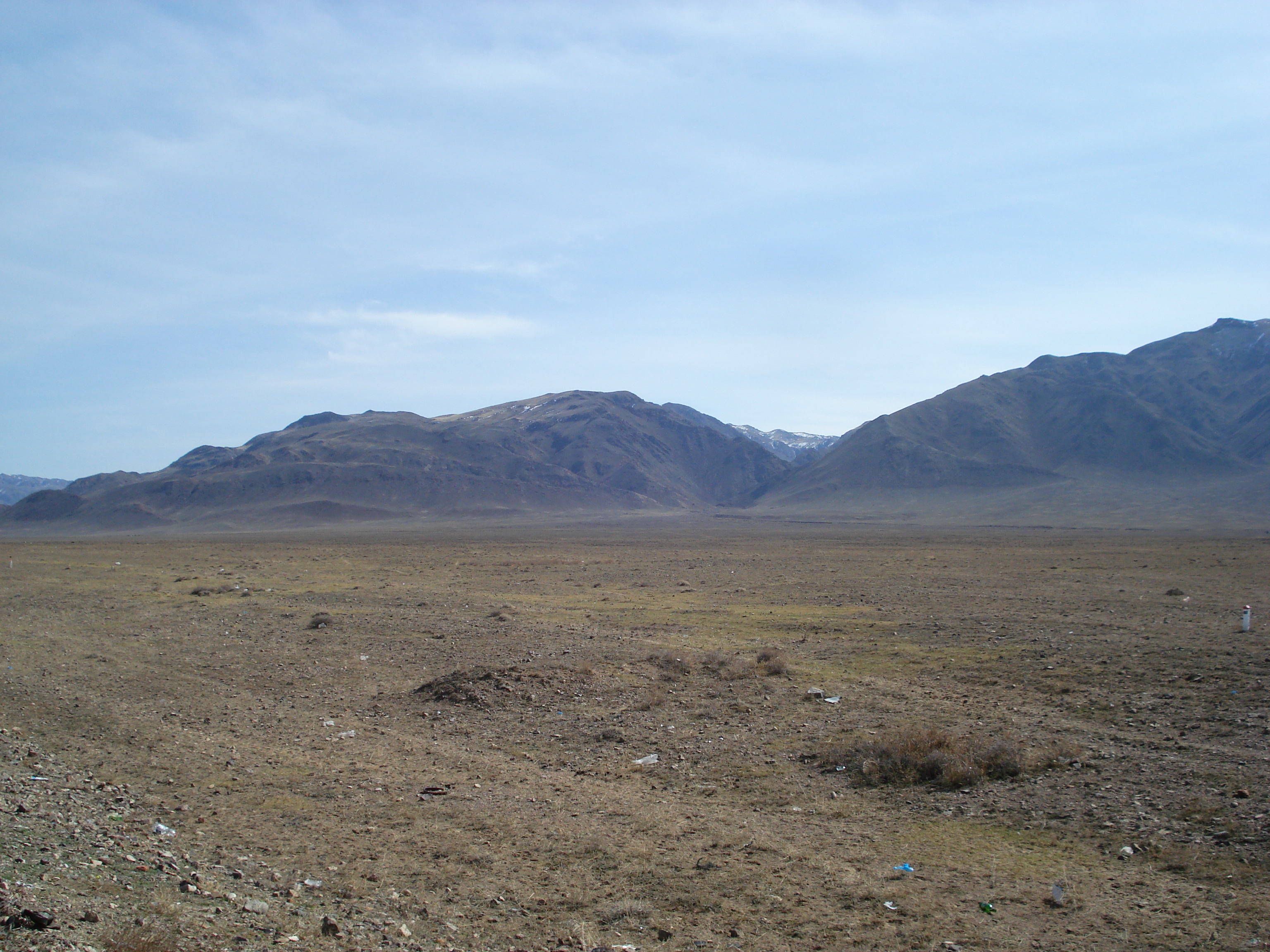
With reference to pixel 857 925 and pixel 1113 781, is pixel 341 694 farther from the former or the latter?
pixel 1113 781

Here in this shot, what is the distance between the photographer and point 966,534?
90938 mm

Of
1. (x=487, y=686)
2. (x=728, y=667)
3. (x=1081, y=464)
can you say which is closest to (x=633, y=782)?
(x=487, y=686)

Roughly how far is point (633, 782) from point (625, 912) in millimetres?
3790

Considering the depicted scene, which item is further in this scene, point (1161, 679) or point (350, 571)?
point (350, 571)

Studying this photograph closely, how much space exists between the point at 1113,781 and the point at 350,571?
4496cm

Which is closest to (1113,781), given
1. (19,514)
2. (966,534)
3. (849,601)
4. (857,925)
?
(857,925)

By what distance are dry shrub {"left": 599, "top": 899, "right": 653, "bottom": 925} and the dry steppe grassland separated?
0.14ft

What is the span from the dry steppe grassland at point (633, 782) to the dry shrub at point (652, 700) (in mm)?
73

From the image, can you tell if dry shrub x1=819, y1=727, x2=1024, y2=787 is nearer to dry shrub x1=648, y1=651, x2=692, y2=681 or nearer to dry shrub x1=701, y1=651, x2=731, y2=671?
dry shrub x1=648, y1=651, x2=692, y2=681

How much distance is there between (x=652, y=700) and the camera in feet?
49.3

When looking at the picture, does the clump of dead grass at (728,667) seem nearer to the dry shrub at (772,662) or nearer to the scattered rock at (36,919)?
the dry shrub at (772,662)

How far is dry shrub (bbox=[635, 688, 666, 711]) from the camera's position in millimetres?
14781

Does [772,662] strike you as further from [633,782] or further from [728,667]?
[633,782]

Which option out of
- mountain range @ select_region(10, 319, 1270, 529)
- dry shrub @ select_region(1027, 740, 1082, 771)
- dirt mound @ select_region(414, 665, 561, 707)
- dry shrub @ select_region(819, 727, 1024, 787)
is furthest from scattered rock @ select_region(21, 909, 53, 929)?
mountain range @ select_region(10, 319, 1270, 529)
